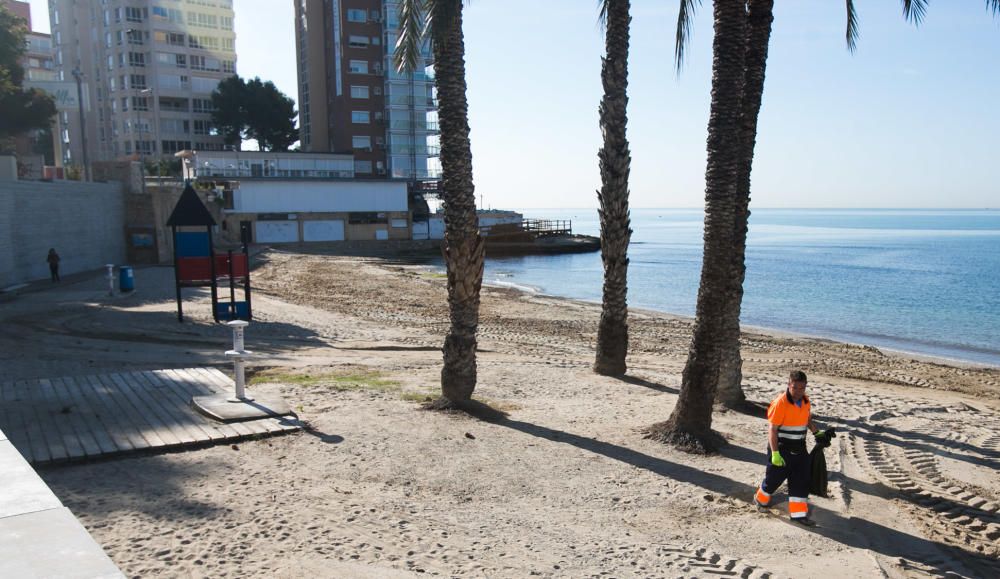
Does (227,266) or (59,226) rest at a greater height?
(59,226)

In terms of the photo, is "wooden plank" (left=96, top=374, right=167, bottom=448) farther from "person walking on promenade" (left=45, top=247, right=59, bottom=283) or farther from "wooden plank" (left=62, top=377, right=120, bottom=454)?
"person walking on promenade" (left=45, top=247, right=59, bottom=283)

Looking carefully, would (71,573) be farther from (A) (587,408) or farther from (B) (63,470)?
(A) (587,408)

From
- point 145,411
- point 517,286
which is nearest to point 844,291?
point 517,286

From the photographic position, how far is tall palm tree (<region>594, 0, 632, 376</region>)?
44.8 ft

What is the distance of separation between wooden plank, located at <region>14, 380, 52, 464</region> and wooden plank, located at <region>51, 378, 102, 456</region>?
33 centimetres

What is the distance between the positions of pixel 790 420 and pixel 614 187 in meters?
7.65

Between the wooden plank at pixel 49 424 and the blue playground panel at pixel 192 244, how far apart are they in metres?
9.17

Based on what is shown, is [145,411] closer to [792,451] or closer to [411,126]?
[792,451]

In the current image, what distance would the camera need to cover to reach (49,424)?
29.5 ft

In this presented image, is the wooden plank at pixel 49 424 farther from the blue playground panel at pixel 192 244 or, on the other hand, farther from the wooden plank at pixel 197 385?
the blue playground panel at pixel 192 244

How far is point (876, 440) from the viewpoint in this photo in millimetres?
10719

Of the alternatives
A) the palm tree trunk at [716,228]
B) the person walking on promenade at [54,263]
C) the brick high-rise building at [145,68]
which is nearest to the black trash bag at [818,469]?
the palm tree trunk at [716,228]

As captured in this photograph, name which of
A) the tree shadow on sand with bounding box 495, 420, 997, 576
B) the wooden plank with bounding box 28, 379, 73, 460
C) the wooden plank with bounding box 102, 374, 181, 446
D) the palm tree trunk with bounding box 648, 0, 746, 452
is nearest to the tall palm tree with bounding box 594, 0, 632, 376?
the palm tree trunk with bounding box 648, 0, 746, 452

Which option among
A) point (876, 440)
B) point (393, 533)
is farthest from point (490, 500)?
point (876, 440)
